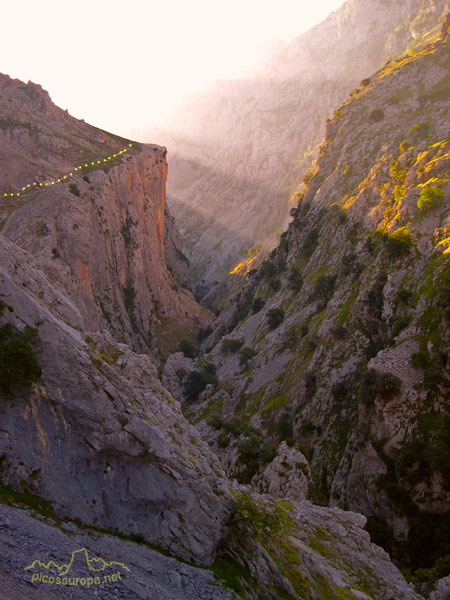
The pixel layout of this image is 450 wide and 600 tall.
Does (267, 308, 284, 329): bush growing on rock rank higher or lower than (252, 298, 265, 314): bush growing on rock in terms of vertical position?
lower

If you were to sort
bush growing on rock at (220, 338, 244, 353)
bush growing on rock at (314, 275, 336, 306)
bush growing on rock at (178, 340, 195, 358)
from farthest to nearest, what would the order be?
1. bush growing on rock at (178, 340, 195, 358)
2. bush growing on rock at (220, 338, 244, 353)
3. bush growing on rock at (314, 275, 336, 306)

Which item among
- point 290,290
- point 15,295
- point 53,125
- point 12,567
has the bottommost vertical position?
point 12,567

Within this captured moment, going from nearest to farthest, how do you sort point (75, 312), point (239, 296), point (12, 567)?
point (12, 567)
point (75, 312)
point (239, 296)

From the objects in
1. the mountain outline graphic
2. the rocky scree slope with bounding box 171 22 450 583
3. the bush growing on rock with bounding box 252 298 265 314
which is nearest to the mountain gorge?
the rocky scree slope with bounding box 171 22 450 583

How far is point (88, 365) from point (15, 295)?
4.29 metres

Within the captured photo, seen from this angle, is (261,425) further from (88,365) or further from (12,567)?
(12,567)

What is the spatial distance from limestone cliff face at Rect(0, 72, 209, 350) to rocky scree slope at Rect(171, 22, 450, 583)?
1591 centimetres

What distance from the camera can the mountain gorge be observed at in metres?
17.5

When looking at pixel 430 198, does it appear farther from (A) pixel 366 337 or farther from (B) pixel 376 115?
(B) pixel 376 115

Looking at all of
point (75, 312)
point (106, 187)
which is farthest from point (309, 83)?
point (75, 312)

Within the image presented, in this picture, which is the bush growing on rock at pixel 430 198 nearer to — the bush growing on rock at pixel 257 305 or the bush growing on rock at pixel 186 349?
the bush growing on rock at pixel 257 305

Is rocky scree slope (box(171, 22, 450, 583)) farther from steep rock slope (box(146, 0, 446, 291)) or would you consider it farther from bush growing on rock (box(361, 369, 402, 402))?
steep rock slope (box(146, 0, 446, 291))

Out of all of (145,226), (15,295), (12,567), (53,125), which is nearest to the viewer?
(12,567)

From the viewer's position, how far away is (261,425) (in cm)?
5312
